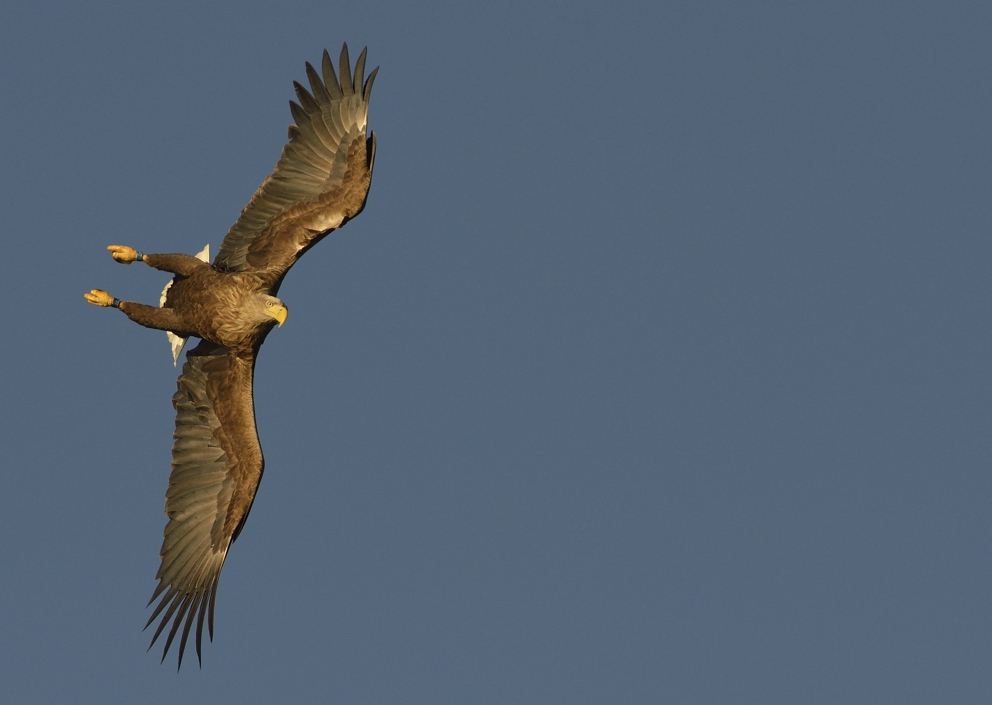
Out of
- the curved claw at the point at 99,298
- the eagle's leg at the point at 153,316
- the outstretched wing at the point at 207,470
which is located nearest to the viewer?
the eagle's leg at the point at 153,316

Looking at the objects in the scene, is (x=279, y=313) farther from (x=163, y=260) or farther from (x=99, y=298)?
(x=99, y=298)

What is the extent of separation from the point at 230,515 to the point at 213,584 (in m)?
0.68

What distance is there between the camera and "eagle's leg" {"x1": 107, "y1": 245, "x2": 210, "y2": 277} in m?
12.9

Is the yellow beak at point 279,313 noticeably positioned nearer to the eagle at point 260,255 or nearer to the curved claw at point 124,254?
the eagle at point 260,255

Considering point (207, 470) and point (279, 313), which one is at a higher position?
point (279, 313)

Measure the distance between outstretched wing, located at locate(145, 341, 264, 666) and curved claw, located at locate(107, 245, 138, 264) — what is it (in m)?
1.10

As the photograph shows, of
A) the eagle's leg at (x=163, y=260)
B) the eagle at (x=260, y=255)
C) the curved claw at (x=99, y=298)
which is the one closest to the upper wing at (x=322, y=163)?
the eagle at (x=260, y=255)

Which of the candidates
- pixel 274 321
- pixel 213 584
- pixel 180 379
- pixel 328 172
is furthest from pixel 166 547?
pixel 328 172

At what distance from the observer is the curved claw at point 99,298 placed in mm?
13031

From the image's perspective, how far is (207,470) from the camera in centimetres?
1386

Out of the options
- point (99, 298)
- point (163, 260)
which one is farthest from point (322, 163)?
point (99, 298)

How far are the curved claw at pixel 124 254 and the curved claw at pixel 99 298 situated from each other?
339mm

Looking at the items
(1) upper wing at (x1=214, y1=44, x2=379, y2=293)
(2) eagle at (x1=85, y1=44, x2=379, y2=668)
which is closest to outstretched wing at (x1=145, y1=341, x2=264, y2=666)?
(2) eagle at (x1=85, y1=44, x2=379, y2=668)

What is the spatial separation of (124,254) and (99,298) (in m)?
0.46
